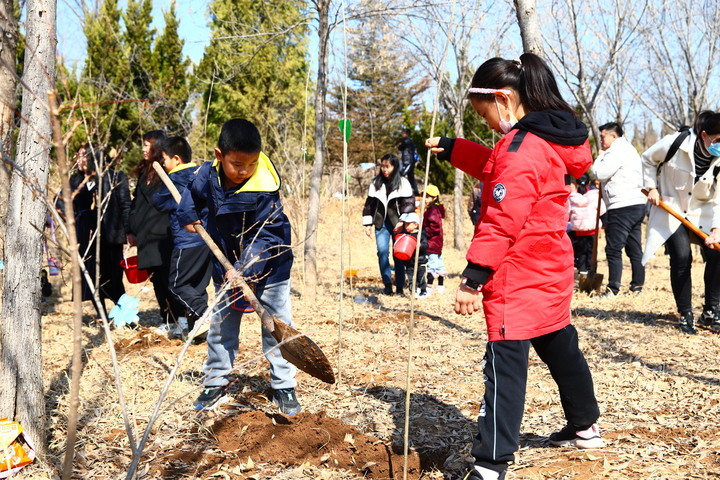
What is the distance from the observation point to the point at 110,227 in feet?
18.9

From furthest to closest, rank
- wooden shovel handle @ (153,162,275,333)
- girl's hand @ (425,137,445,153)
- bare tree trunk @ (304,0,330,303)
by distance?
bare tree trunk @ (304,0,330,303)
girl's hand @ (425,137,445,153)
wooden shovel handle @ (153,162,275,333)

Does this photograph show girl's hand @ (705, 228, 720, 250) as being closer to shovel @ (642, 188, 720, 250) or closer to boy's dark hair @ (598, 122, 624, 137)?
shovel @ (642, 188, 720, 250)

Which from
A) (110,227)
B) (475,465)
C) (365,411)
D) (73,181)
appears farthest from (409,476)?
(73,181)

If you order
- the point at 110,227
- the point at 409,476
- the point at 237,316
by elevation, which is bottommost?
the point at 409,476

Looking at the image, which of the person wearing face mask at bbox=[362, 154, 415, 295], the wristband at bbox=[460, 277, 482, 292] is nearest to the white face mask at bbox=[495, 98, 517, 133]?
the wristband at bbox=[460, 277, 482, 292]

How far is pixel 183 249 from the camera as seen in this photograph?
4.59 m

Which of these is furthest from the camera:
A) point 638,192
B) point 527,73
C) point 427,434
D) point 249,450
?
point 638,192

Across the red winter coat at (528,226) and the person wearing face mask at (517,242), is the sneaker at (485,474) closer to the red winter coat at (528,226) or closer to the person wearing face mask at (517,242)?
the person wearing face mask at (517,242)

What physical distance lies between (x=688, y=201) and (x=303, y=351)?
3.70 metres

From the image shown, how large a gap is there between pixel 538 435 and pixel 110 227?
4.48 meters

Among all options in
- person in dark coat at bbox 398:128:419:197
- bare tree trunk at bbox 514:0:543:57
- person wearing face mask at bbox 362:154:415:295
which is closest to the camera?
bare tree trunk at bbox 514:0:543:57

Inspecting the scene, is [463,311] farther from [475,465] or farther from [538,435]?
[538,435]

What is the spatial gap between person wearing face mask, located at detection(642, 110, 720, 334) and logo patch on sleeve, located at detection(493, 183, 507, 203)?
3.33m

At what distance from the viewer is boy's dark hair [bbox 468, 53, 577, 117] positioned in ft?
7.61
